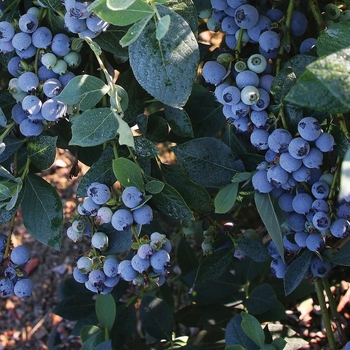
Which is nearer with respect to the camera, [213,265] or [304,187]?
[304,187]

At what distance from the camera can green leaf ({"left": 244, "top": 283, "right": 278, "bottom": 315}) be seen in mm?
1403

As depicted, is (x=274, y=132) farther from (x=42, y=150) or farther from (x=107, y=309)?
(x=107, y=309)

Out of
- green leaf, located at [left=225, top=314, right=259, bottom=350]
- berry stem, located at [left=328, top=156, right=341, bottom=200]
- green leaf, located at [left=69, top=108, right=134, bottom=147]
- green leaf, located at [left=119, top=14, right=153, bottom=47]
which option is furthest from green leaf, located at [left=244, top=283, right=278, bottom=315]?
green leaf, located at [left=119, top=14, right=153, bottom=47]

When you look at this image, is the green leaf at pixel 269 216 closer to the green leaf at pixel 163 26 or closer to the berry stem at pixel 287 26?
the berry stem at pixel 287 26

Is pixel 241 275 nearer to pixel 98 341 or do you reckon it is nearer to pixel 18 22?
pixel 98 341

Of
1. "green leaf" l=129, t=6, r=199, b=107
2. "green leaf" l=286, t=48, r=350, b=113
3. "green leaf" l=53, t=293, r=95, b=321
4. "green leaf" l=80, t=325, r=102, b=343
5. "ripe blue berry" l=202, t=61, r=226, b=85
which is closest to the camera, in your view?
"green leaf" l=286, t=48, r=350, b=113

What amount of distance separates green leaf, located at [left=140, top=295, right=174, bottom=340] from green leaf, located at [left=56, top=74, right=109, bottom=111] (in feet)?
2.20

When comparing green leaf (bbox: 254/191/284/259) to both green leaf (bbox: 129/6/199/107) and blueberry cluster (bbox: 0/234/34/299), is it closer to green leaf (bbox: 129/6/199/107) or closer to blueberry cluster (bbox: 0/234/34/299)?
green leaf (bbox: 129/6/199/107)

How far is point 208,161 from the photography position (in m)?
1.04

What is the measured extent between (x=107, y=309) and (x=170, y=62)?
652 mm

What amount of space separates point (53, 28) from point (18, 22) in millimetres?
66

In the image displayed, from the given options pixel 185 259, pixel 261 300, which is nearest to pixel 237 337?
pixel 261 300

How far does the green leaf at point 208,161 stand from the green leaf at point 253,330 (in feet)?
0.95

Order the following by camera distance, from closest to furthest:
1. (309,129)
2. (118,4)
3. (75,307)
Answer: (118,4) → (309,129) → (75,307)
